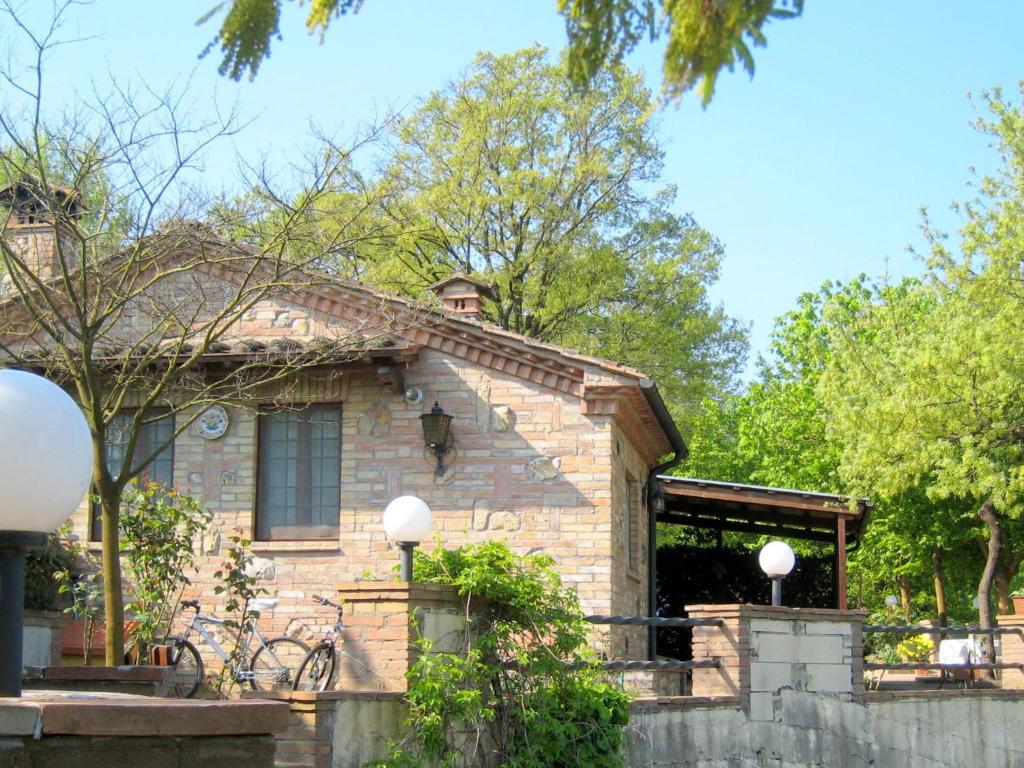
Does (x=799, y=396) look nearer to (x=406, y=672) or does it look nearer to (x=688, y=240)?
(x=688, y=240)

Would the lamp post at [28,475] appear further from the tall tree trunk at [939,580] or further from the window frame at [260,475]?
the tall tree trunk at [939,580]

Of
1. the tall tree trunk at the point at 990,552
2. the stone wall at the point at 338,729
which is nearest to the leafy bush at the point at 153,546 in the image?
the stone wall at the point at 338,729

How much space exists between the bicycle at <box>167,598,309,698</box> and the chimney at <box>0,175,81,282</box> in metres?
3.54

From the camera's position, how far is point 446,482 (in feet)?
46.8

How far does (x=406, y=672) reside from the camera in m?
8.70

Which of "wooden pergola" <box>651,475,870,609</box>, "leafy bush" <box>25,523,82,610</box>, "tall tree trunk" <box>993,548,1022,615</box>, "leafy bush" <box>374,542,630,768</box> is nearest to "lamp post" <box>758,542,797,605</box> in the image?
"leafy bush" <box>374,542,630,768</box>

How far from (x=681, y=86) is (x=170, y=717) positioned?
214 centimetres

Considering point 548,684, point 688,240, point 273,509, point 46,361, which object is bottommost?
point 548,684

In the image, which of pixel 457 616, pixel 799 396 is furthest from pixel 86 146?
pixel 799 396

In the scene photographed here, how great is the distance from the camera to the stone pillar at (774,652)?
11250mm

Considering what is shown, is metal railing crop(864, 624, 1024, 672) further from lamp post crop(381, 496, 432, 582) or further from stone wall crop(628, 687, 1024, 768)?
lamp post crop(381, 496, 432, 582)

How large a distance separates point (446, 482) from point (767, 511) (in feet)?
22.2

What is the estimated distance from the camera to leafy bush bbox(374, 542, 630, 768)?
8.86 m

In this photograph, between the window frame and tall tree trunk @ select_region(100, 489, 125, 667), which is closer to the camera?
tall tree trunk @ select_region(100, 489, 125, 667)
